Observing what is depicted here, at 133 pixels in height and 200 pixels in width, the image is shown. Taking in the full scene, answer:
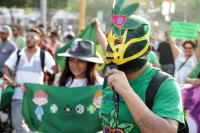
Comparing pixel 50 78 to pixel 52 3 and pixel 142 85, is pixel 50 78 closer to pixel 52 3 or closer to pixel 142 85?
pixel 142 85

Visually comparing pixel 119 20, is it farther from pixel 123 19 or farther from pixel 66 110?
pixel 66 110

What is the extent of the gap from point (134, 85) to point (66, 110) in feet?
9.99

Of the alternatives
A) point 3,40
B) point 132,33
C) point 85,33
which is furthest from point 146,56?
point 3,40

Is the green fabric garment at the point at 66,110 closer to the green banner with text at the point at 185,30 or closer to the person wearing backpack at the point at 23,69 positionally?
the person wearing backpack at the point at 23,69

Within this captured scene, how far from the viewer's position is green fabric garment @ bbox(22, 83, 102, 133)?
5.35m

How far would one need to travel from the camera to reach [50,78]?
26.9 feet

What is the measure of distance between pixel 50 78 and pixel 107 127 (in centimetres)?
561

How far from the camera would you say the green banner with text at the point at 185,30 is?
9133 millimetres

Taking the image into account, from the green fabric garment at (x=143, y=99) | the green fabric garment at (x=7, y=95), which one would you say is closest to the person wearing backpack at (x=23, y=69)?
the green fabric garment at (x=7, y=95)

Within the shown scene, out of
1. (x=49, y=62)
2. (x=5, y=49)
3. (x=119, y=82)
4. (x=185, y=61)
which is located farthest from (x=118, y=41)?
(x=5, y=49)

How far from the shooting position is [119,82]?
238 cm

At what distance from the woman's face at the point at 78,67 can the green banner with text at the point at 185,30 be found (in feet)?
14.1

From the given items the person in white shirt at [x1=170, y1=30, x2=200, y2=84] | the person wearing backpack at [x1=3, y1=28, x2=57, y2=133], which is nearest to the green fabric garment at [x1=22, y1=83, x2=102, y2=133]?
the person wearing backpack at [x1=3, y1=28, x2=57, y2=133]

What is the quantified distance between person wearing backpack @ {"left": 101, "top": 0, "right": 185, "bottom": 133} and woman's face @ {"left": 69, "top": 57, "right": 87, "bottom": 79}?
8.40 feet
